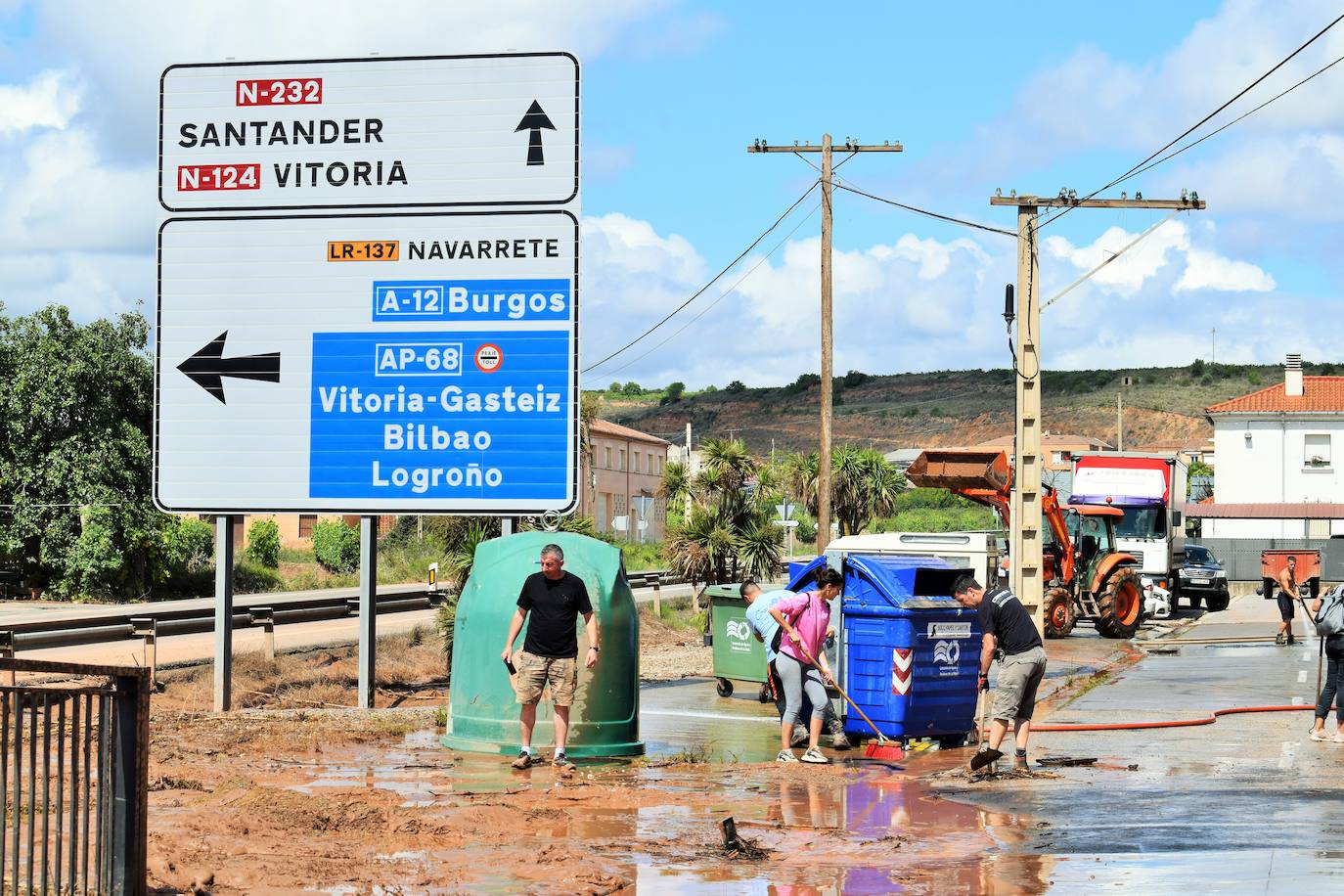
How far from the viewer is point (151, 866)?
7797mm

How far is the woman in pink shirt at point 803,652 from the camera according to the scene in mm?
13148

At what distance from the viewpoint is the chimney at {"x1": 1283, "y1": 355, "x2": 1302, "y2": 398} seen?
70.5 meters

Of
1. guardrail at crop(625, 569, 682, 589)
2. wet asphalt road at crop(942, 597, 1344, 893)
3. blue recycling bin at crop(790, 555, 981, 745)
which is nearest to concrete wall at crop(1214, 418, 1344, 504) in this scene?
guardrail at crop(625, 569, 682, 589)

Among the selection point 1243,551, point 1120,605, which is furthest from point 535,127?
point 1243,551

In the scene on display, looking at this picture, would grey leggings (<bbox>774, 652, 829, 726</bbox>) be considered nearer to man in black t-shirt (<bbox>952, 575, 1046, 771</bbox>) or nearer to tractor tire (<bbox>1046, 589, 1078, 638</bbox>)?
man in black t-shirt (<bbox>952, 575, 1046, 771</bbox>)

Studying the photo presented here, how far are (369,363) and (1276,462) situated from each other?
60.5m

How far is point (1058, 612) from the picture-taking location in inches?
1232

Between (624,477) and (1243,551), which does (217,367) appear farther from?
(624,477)

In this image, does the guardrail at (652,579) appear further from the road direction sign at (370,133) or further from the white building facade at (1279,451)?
the white building facade at (1279,451)

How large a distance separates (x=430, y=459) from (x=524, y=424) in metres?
1.06

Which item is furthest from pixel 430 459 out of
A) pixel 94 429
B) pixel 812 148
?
pixel 94 429

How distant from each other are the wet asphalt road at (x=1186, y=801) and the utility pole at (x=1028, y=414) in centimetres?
538

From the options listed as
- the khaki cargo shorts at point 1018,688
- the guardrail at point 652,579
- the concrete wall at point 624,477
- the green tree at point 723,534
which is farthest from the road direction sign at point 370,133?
the concrete wall at point 624,477

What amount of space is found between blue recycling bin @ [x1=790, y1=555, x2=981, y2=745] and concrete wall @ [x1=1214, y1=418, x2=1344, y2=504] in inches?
2338
